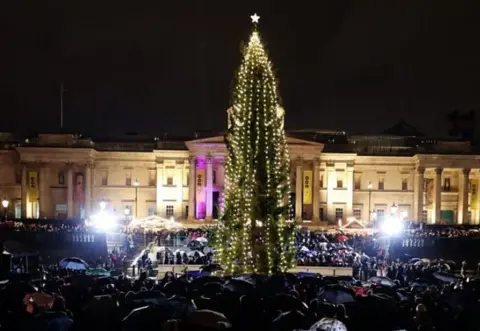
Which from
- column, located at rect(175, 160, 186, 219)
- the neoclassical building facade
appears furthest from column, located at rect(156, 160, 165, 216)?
column, located at rect(175, 160, 186, 219)

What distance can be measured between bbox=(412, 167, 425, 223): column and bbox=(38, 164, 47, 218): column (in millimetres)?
44458

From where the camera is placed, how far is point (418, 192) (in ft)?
276

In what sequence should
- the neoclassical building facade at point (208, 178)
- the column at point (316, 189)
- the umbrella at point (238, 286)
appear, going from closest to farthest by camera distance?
the umbrella at point (238, 286), the column at point (316, 189), the neoclassical building facade at point (208, 178)

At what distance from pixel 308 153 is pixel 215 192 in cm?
1201

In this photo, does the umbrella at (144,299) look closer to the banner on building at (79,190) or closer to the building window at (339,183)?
the banner on building at (79,190)

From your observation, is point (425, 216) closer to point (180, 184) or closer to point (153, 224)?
point (180, 184)

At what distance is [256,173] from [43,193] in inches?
→ 2331

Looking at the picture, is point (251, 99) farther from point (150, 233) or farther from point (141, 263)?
point (150, 233)

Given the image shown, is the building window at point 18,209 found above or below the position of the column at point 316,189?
below

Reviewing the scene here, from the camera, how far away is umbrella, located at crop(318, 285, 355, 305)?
65.4ft

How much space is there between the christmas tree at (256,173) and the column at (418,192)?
58997mm

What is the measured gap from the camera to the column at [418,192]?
84.1 metres

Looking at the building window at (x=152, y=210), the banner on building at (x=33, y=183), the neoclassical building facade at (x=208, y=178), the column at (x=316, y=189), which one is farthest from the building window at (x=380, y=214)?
the banner on building at (x=33, y=183)

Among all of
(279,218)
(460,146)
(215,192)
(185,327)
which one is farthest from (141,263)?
(460,146)
